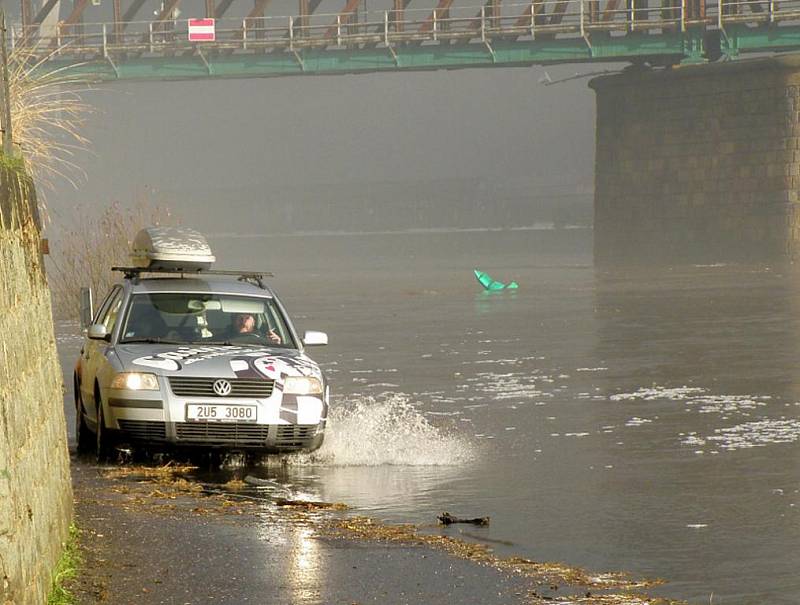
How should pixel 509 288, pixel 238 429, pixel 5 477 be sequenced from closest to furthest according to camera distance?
pixel 5 477
pixel 238 429
pixel 509 288

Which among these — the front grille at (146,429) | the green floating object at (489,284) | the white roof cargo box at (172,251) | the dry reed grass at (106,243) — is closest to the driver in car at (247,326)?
the front grille at (146,429)

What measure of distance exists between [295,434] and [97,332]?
1.83 m

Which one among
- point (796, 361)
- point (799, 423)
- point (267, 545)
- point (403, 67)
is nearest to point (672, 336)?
point (796, 361)

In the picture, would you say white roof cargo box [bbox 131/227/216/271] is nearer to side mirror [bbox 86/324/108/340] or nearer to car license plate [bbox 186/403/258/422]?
side mirror [bbox 86/324/108/340]

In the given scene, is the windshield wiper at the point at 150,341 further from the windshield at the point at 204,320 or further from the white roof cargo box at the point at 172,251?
the white roof cargo box at the point at 172,251

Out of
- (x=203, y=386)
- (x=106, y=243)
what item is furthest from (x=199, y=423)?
(x=106, y=243)

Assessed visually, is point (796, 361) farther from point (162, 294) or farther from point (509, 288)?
point (509, 288)

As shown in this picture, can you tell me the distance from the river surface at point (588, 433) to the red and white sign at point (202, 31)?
29.9 m

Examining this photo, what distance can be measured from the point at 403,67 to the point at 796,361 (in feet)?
151

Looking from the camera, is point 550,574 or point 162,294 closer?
point 550,574

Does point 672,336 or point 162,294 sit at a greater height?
point 162,294

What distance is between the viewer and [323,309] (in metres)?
39.6

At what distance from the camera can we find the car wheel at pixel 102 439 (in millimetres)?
12531

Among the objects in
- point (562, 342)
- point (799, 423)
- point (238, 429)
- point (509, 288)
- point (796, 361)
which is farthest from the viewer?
point (509, 288)
